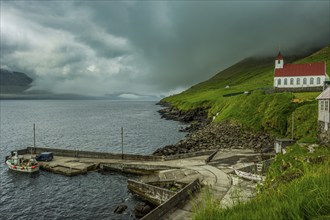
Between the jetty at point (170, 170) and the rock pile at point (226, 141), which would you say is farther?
the rock pile at point (226, 141)

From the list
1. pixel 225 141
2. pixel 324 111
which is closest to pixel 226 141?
pixel 225 141

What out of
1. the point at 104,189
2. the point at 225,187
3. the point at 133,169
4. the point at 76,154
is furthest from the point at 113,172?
the point at 225,187

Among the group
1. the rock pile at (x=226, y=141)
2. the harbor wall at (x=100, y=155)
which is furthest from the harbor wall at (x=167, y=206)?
the rock pile at (x=226, y=141)

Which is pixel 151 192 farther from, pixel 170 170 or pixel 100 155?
pixel 100 155

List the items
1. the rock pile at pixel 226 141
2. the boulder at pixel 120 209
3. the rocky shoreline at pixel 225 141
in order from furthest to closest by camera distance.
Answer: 1. the rock pile at pixel 226 141
2. the rocky shoreline at pixel 225 141
3. the boulder at pixel 120 209

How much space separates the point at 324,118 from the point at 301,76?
61382 millimetres

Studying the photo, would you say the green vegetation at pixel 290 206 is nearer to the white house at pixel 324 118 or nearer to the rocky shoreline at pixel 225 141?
the white house at pixel 324 118

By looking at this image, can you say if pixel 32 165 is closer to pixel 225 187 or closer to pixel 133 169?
pixel 133 169

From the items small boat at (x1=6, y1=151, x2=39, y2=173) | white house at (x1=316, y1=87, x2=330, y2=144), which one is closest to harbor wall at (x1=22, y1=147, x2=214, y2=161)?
small boat at (x1=6, y1=151, x2=39, y2=173)

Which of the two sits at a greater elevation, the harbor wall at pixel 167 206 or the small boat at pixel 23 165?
the harbor wall at pixel 167 206

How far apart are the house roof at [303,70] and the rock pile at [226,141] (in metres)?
37.5

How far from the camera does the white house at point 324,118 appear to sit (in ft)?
122

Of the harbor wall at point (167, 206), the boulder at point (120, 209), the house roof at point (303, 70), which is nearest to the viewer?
the harbor wall at point (167, 206)

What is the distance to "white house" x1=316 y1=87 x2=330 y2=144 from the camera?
37.1 meters
